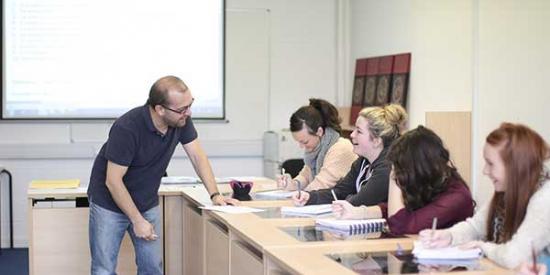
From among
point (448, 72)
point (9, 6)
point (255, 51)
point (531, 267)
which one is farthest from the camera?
point (255, 51)

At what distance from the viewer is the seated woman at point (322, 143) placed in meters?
4.73

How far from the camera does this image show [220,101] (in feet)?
25.6

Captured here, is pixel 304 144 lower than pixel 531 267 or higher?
higher

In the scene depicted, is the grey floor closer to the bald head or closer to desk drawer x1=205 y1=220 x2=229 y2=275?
desk drawer x1=205 y1=220 x2=229 y2=275

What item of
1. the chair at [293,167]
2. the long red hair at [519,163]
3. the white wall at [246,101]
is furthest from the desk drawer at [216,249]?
the white wall at [246,101]

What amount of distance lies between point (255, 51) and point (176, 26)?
31.7 inches

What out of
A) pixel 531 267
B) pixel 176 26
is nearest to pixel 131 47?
pixel 176 26

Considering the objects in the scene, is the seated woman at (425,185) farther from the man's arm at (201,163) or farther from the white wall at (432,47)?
the white wall at (432,47)

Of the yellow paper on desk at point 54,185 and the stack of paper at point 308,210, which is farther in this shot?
the yellow paper on desk at point 54,185

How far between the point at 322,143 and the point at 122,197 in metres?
1.47

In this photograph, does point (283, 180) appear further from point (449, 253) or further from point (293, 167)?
point (449, 253)

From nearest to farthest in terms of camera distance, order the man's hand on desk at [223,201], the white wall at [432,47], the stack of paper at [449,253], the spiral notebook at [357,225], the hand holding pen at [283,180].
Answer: the stack of paper at [449,253]
the spiral notebook at [357,225]
the man's hand on desk at [223,201]
the hand holding pen at [283,180]
the white wall at [432,47]

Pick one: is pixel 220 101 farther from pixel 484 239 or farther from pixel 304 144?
pixel 484 239

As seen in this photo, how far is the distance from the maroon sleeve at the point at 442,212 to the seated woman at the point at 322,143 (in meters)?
1.44
